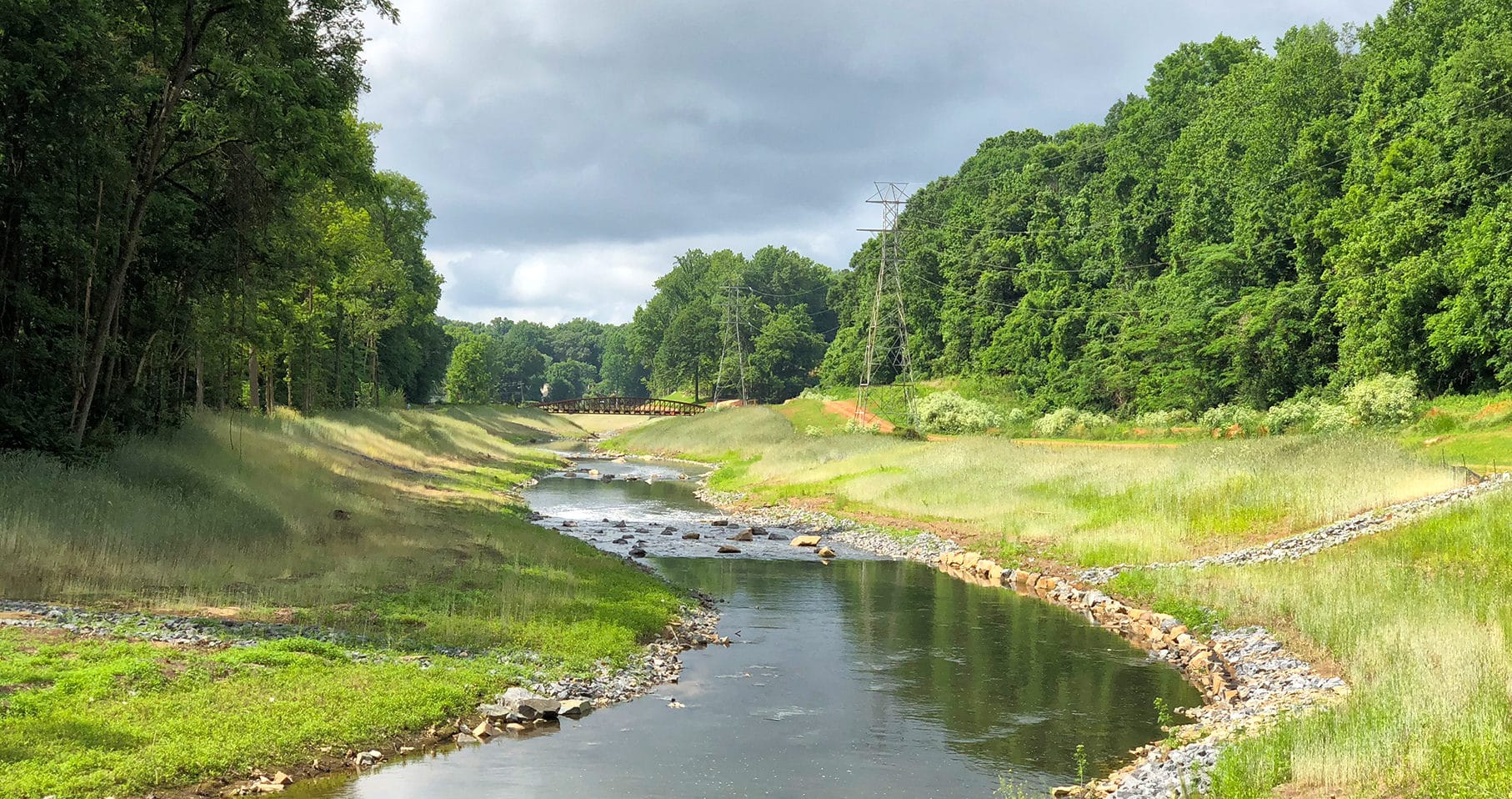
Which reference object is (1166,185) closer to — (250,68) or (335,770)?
(250,68)

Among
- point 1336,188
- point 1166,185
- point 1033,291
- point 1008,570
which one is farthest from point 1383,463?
point 1033,291

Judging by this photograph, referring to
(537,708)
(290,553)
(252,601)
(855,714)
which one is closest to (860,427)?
(290,553)

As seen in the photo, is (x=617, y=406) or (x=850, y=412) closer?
(x=850, y=412)

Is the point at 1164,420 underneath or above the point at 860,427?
above

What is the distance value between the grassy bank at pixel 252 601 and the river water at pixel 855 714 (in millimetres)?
1489

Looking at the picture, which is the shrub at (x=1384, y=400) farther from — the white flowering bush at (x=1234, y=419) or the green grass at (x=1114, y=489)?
the green grass at (x=1114, y=489)

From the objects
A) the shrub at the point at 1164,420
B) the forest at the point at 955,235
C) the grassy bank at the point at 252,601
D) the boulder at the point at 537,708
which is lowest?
the boulder at the point at 537,708

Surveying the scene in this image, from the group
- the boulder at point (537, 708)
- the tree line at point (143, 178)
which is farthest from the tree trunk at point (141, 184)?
the boulder at point (537, 708)

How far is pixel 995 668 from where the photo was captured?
19.2 m

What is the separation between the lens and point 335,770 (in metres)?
12.6

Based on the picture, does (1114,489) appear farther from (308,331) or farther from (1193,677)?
(308,331)

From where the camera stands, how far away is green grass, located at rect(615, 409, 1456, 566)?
28500 mm

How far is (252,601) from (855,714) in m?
10.8

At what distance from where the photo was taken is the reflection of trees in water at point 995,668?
15.1 metres
